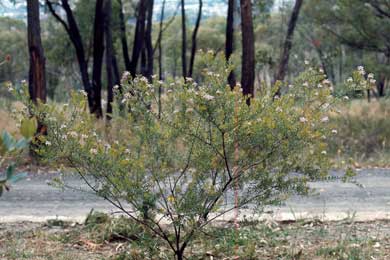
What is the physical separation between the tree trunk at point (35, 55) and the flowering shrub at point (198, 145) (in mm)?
7615

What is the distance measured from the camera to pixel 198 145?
393 centimetres

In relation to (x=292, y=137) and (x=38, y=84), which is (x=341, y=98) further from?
(x=38, y=84)

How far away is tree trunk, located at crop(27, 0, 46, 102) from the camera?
11.2m

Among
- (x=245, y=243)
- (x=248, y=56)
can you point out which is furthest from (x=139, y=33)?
(x=245, y=243)

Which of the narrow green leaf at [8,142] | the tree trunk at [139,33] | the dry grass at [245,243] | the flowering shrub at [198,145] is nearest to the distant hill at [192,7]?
the tree trunk at [139,33]

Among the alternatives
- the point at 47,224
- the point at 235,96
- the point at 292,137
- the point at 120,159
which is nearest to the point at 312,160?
the point at 292,137

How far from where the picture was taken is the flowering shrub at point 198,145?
3.71 m

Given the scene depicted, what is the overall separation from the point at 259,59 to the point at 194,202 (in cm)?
2299

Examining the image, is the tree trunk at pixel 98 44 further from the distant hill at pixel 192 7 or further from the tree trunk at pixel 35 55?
the distant hill at pixel 192 7

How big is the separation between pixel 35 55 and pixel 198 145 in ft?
26.8

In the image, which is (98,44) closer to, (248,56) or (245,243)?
(248,56)

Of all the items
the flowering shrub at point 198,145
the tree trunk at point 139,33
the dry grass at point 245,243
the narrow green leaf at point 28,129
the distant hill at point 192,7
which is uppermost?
the distant hill at point 192,7

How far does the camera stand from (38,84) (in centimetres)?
1141

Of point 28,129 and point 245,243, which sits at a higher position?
point 28,129
